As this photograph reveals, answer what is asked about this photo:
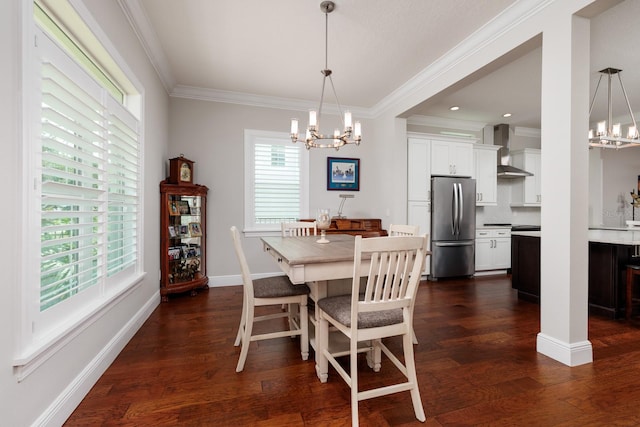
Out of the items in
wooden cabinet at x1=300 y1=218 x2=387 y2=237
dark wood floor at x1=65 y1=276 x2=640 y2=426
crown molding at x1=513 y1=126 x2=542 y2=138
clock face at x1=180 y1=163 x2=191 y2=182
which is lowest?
dark wood floor at x1=65 y1=276 x2=640 y2=426

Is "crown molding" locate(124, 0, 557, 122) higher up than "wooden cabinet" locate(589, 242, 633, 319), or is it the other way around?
"crown molding" locate(124, 0, 557, 122)

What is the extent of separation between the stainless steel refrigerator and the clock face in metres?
3.59

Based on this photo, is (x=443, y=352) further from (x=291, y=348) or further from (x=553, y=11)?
(x=553, y=11)

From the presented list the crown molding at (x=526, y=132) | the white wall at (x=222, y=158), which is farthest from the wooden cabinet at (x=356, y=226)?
the crown molding at (x=526, y=132)

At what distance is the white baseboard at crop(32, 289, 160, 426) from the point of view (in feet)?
4.92

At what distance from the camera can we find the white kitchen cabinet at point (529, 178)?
5773mm

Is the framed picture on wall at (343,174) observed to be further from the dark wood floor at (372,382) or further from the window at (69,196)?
the window at (69,196)

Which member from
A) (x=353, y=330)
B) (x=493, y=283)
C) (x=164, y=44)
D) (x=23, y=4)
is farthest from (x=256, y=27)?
(x=493, y=283)

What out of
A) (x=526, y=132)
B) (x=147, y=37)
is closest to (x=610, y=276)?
(x=526, y=132)

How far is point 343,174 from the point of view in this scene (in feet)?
16.3

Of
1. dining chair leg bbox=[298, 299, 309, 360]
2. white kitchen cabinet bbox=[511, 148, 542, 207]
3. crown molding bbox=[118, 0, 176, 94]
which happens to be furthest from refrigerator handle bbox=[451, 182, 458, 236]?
crown molding bbox=[118, 0, 176, 94]

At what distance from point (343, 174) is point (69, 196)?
3.76m

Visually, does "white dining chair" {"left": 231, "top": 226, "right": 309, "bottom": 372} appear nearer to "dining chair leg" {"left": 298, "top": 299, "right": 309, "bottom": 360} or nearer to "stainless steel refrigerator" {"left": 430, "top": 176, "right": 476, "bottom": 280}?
"dining chair leg" {"left": 298, "top": 299, "right": 309, "bottom": 360}

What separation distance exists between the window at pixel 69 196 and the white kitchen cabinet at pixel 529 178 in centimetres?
634
